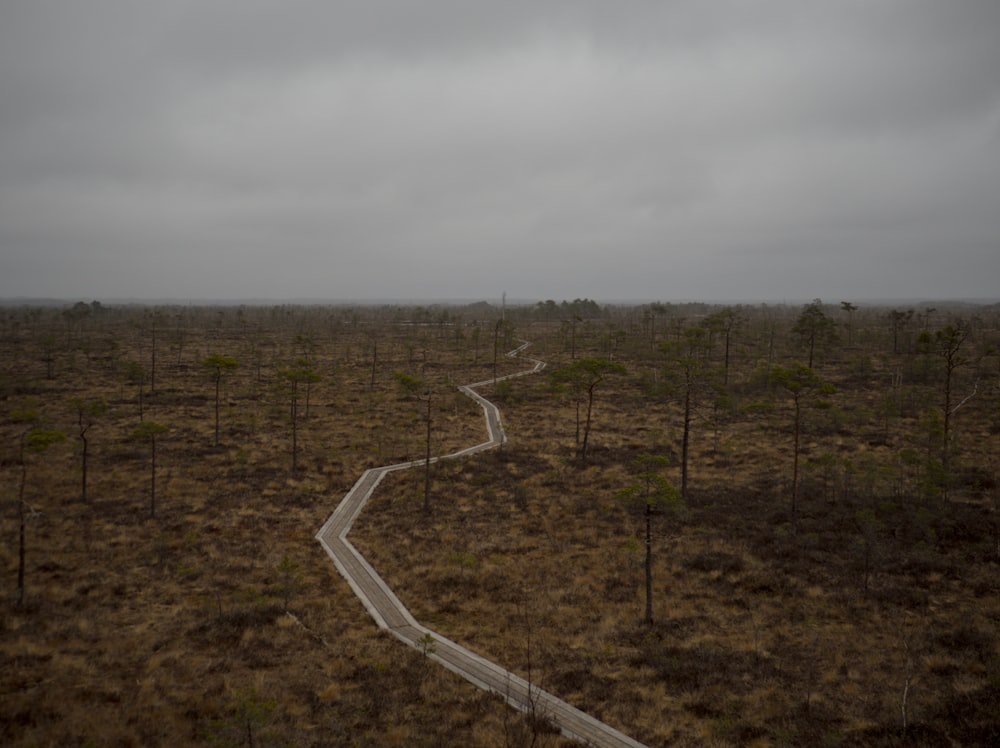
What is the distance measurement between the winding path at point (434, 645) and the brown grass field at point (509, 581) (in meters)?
0.66

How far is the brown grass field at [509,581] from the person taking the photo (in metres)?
17.6

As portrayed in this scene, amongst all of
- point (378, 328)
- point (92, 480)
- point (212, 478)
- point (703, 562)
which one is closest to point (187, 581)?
point (212, 478)

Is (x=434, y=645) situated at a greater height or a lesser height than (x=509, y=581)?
lesser

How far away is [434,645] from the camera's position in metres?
22.5

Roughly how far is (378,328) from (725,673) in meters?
150

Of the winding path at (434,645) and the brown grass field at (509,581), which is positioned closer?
the winding path at (434,645)

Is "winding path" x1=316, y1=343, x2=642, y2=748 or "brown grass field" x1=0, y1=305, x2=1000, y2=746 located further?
"brown grass field" x1=0, y1=305, x2=1000, y2=746

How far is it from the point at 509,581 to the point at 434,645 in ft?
22.5

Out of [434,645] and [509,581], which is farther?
[509,581]

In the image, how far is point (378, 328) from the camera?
161 metres

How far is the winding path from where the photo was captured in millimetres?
17453

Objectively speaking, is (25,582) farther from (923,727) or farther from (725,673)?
(923,727)

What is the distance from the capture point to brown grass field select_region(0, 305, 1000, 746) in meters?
17.6

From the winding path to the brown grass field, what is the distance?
2.15ft
